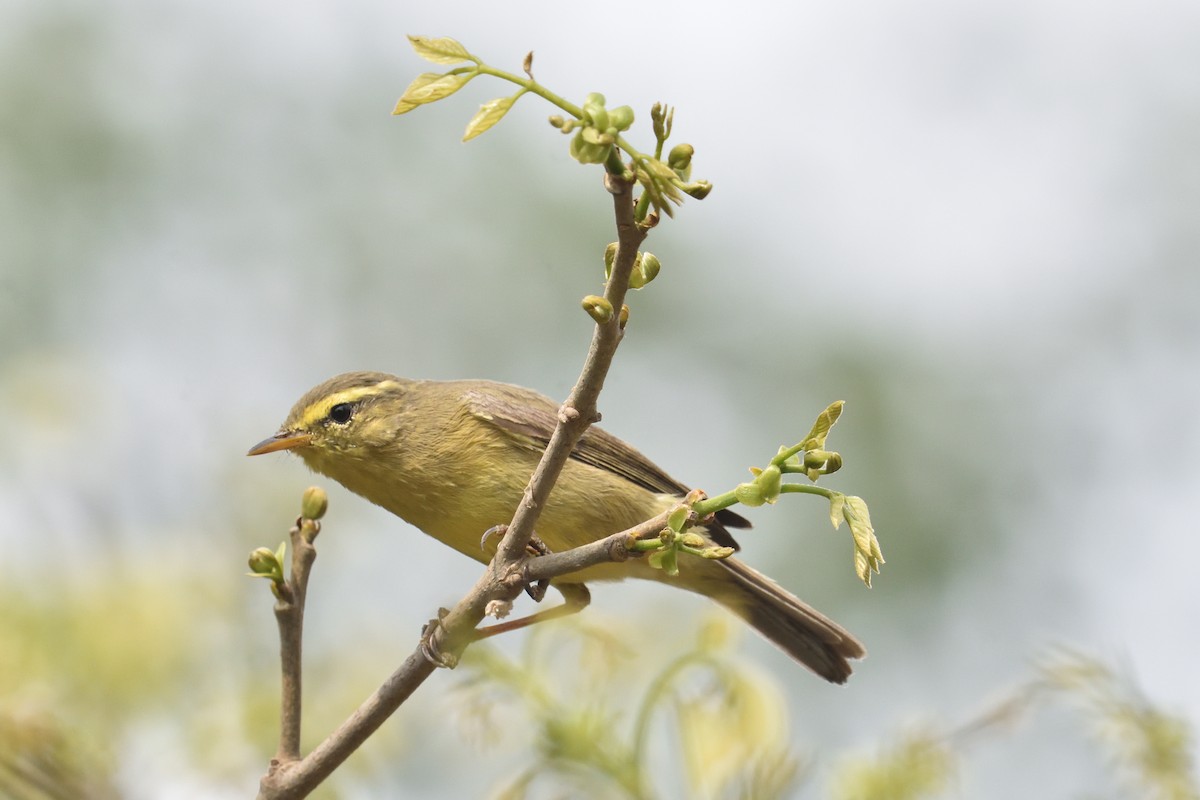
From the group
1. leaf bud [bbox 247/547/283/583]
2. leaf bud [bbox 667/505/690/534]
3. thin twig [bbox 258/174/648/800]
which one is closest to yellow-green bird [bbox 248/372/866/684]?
thin twig [bbox 258/174/648/800]

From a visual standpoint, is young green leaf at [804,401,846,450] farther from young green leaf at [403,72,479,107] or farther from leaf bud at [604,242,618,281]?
young green leaf at [403,72,479,107]

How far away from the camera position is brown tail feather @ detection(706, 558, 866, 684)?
5.05m

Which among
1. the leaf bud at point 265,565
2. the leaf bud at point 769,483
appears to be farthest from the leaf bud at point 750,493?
the leaf bud at point 265,565

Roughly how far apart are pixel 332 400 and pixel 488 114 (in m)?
3.34

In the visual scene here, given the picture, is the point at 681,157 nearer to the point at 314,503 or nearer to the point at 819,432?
the point at 819,432

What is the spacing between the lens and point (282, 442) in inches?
190

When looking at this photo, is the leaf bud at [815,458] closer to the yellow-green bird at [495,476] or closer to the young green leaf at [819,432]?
the young green leaf at [819,432]

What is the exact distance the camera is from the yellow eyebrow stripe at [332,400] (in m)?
4.93

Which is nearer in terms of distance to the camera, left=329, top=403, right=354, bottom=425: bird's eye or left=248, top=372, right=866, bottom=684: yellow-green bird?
left=248, top=372, right=866, bottom=684: yellow-green bird

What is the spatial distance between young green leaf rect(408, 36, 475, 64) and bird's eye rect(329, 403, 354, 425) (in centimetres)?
Result: 317

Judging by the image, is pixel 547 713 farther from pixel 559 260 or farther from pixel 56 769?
pixel 559 260

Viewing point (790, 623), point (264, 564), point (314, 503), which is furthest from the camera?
point (790, 623)

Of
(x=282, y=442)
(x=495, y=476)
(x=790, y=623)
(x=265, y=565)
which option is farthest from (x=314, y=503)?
(x=790, y=623)

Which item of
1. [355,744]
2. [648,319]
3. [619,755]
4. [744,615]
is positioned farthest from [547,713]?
[648,319]
